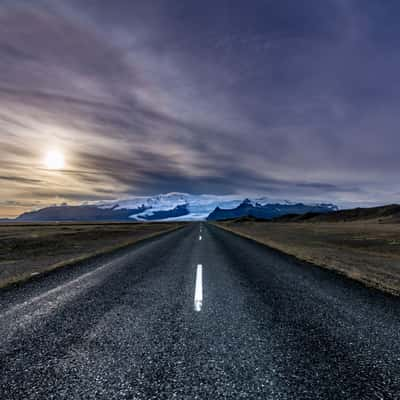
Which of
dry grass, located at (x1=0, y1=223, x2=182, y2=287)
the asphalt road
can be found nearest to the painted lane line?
the asphalt road

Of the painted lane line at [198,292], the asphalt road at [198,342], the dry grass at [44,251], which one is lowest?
the dry grass at [44,251]

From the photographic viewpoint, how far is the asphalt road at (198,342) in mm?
2662

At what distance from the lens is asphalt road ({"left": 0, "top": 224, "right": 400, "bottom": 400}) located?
266 centimetres

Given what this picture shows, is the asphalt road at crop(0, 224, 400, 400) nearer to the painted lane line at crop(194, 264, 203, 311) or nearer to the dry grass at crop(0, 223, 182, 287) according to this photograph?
the painted lane line at crop(194, 264, 203, 311)

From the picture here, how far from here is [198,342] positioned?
3.70m

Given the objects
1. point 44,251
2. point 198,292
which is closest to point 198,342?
point 198,292

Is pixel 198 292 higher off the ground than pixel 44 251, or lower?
higher

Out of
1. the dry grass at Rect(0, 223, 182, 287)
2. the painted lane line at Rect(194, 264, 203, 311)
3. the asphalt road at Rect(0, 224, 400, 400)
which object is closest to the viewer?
the asphalt road at Rect(0, 224, 400, 400)

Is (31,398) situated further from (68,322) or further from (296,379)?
(296,379)

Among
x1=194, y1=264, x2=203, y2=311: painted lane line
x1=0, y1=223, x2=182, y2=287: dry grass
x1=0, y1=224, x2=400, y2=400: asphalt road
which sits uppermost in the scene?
x1=0, y1=224, x2=400, y2=400: asphalt road

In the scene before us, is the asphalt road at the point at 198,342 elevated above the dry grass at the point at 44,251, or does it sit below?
above

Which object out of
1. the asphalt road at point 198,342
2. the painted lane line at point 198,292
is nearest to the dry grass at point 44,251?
the asphalt road at point 198,342

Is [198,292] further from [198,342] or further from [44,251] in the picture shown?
[44,251]

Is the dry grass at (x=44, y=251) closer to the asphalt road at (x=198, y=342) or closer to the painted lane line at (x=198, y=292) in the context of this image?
the asphalt road at (x=198, y=342)
